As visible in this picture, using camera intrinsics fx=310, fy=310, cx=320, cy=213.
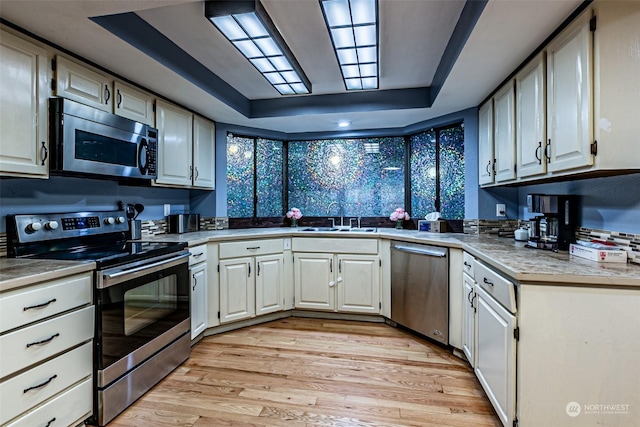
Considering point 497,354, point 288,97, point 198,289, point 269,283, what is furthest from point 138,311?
point 288,97

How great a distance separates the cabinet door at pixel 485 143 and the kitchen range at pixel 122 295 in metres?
2.56

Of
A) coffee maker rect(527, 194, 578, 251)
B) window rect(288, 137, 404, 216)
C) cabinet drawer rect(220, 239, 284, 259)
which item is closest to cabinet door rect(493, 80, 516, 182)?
coffee maker rect(527, 194, 578, 251)

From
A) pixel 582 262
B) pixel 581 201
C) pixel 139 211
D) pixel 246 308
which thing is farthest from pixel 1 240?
pixel 581 201

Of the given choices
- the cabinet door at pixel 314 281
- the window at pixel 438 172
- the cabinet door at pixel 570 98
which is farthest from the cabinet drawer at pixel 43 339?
the window at pixel 438 172

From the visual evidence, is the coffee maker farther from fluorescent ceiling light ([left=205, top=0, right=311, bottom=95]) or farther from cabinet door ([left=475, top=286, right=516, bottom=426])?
fluorescent ceiling light ([left=205, top=0, right=311, bottom=95])

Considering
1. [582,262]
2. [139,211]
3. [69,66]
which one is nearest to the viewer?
[582,262]

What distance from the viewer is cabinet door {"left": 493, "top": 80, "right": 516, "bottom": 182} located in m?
2.21

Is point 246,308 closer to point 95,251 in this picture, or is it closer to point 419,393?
point 95,251

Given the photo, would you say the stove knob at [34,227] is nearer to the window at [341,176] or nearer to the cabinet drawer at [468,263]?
the window at [341,176]

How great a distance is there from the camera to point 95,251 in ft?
6.39

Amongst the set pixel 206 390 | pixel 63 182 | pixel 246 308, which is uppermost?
pixel 63 182

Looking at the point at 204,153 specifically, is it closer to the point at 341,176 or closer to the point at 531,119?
the point at 341,176

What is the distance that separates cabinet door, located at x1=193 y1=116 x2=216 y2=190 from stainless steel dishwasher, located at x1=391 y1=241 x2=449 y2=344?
199cm

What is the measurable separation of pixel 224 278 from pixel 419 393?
1.83 m
